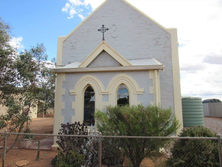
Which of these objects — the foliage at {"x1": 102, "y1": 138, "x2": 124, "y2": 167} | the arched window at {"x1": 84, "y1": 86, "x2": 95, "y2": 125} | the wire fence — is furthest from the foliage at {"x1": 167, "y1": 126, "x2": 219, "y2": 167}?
the arched window at {"x1": 84, "y1": 86, "x2": 95, "y2": 125}

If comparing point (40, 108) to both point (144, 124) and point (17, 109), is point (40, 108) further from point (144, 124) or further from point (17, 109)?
point (144, 124)

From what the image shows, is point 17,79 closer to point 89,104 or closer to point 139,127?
point 89,104

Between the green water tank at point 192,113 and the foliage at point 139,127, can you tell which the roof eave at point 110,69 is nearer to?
the foliage at point 139,127

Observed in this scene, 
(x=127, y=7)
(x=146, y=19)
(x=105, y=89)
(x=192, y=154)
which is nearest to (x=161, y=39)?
(x=146, y=19)

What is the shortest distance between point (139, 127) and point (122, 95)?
3288 millimetres

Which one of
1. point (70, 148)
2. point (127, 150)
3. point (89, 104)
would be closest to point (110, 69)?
point (89, 104)

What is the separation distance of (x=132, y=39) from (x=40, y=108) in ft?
22.4

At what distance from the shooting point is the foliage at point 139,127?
5.12 metres

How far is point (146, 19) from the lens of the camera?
35.3 ft

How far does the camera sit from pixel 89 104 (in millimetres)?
8484

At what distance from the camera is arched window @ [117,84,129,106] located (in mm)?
8164

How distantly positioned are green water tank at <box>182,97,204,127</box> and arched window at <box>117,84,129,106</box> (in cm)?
1093

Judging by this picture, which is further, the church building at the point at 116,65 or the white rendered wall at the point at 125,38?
the white rendered wall at the point at 125,38

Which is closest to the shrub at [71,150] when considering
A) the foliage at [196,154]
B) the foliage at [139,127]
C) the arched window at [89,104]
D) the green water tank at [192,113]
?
the foliage at [139,127]
